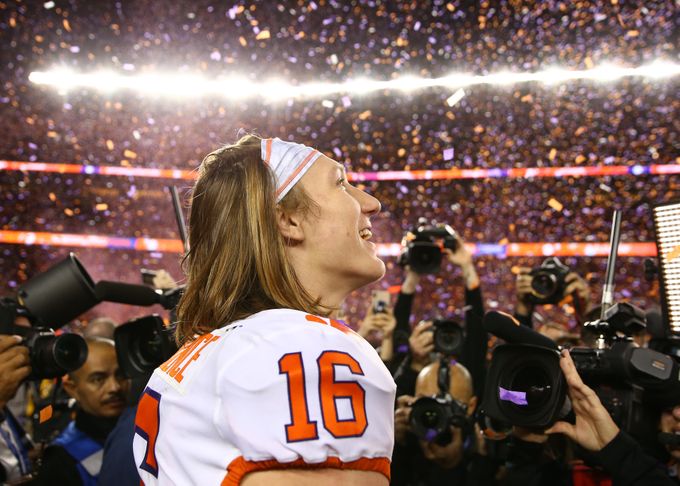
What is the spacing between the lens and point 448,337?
3326 mm

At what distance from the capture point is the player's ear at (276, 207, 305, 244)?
1230 millimetres

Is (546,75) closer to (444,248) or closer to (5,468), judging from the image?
(444,248)

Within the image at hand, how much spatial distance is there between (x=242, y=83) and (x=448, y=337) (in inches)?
240

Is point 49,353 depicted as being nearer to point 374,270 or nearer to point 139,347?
point 139,347

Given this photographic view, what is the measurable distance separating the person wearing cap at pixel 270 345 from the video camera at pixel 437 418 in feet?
5.88

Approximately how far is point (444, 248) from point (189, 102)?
232 inches

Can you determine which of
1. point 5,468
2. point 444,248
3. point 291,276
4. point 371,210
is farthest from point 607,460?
point 5,468

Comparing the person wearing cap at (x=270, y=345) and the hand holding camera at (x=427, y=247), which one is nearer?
the person wearing cap at (x=270, y=345)

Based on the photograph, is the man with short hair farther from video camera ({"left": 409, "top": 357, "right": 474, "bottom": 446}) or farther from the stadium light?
the stadium light

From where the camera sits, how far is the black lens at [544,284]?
3.18 meters

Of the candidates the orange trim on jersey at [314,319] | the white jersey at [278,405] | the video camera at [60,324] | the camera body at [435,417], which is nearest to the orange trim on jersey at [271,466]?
the white jersey at [278,405]

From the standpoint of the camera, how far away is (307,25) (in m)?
8.52

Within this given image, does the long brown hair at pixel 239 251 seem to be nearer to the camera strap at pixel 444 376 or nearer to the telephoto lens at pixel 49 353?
the telephoto lens at pixel 49 353

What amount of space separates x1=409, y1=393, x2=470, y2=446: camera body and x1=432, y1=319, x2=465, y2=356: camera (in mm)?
326
